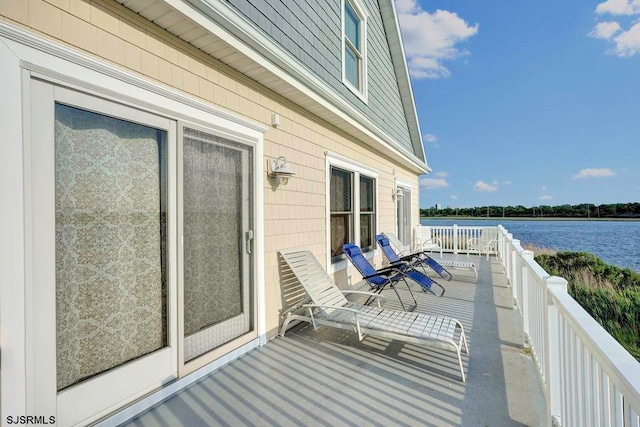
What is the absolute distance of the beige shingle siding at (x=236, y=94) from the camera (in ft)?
6.57

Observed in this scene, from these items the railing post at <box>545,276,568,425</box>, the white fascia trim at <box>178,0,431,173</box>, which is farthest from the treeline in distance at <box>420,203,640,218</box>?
the railing post at <box>545,276,568,425</box>

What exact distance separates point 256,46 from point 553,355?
138 inches

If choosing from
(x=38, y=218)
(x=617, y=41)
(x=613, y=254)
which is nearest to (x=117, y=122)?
(x=38, y=218)

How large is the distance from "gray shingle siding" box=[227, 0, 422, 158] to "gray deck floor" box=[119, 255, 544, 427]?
3.52m

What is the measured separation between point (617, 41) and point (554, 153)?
12.0m

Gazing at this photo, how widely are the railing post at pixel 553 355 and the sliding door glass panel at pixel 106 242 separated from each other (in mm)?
2718

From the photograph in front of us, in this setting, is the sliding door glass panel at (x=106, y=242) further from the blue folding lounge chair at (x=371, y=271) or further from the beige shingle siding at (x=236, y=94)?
the blue folding lounge chair at (x=371, y=271)

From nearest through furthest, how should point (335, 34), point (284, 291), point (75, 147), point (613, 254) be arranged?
point (75, 147) → point (284, 291) → point (335, 34) → point (613, 254)

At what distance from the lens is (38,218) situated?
181 centimetres

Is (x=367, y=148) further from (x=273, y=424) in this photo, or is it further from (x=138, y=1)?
(x=273, y=424)

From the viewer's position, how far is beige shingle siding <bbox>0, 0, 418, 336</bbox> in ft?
6.57

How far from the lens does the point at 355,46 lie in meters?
6.45

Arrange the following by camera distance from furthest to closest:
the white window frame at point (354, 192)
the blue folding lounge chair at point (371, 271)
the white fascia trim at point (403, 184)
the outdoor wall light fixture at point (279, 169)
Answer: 1. the white fascia trim at point (403, 184)
2. the white window frame at point (354, 192)
3. the blue folding lounge chair at point (371, 271)
4. the outdoor wall light fixture at point (279, 169)

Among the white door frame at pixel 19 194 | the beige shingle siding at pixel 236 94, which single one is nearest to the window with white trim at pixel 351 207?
the beige shingle siding at pixel 236 94
